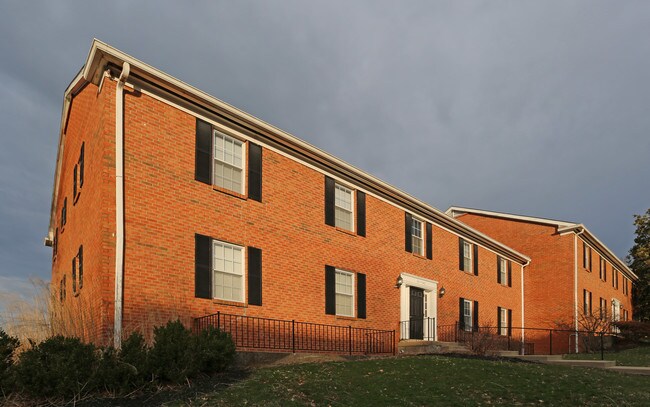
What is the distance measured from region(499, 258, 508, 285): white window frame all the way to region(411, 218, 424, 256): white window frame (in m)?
8.59

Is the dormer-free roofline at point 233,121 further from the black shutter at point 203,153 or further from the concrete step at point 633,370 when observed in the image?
the concrete step at point 633,370

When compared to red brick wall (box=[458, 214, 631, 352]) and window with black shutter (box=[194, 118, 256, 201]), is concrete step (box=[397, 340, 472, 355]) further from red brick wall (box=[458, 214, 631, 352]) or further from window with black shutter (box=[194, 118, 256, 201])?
red brick wall (box=[458, 214, 631, 352])

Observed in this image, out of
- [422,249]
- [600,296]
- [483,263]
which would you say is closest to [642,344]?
[600,296]

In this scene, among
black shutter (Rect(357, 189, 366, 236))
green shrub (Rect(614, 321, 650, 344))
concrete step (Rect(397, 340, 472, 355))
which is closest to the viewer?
concrete step (Rect(397, 340, 472, 355))

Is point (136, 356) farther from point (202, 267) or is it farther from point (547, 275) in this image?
point (547, 275)

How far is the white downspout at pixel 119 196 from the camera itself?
1095 cm

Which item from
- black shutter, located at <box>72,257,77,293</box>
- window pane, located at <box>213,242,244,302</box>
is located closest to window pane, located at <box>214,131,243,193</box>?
window pane, located at <box>213,242,244,302</box>

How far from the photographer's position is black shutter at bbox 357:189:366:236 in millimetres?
18250

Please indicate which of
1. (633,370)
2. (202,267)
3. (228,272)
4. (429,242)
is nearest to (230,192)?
(228,272)

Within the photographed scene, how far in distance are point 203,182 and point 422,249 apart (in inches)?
444

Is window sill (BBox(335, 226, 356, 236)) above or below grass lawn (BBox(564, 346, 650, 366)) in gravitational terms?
above

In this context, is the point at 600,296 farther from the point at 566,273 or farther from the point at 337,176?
the point at 337,176

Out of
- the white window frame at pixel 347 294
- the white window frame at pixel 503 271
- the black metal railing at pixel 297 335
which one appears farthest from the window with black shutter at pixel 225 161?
the white window frame at pixel 503 271

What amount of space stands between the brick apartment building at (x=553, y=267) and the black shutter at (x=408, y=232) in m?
13.2
